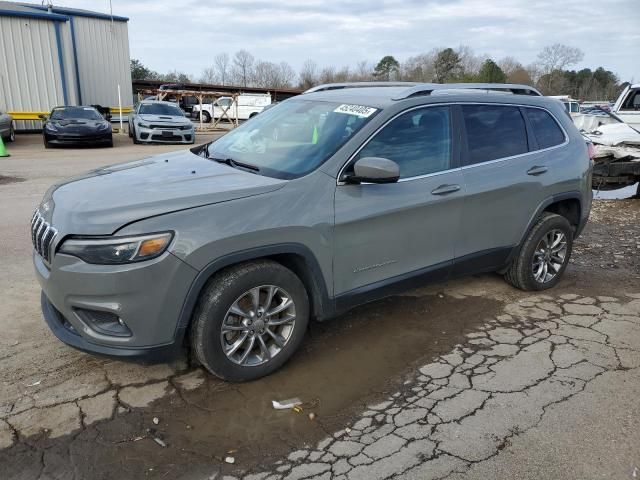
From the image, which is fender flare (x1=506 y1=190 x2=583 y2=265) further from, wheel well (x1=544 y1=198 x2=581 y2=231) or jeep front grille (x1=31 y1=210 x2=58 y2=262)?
jeep front grille (x1=31 y1=210 x2=58 y2=262)

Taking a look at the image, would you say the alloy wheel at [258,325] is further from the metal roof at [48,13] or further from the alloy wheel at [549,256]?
the metal roof at [48,13]

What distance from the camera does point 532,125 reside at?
4.68 metres

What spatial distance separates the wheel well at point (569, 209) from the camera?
16.4ft

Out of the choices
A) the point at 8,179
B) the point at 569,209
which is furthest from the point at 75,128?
the point at 569,209

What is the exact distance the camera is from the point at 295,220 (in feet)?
10.5

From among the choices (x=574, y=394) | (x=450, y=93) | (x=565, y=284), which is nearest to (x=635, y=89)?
(x=565, y=284)

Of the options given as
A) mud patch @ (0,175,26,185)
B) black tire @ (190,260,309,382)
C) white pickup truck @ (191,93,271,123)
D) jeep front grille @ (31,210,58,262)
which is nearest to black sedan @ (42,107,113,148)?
mud patch @ (0,175,26,185)

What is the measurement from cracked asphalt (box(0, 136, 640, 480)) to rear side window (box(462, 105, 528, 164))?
1356 mm

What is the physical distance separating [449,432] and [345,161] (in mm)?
1766

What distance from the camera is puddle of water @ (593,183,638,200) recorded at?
10.5 m

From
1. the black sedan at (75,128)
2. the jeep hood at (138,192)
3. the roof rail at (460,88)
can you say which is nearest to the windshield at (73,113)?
the black sedan at (75,128)

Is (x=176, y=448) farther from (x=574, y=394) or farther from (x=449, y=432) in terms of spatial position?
(x=574, y=394)

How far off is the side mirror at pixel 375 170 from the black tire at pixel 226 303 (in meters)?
0.77

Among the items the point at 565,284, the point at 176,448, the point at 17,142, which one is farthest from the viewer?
the point at 17,142
